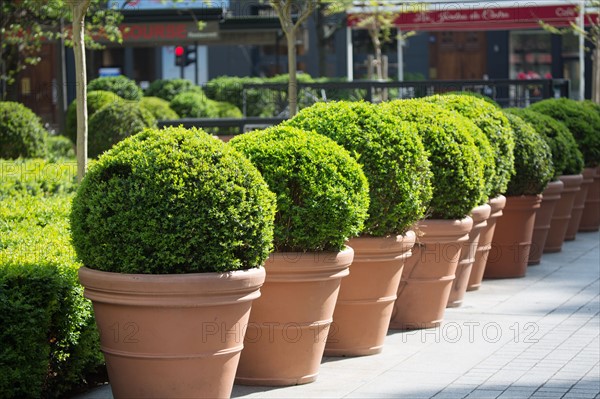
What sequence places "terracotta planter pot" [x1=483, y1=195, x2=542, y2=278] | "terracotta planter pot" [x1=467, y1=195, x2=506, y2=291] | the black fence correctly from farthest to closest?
the black fence
"terracotta planter pot" [x1=483, y1=195, x2=542, y2=278]
"terracotta planter pot" [x1=467, y1=195, x2=506, y2=291]

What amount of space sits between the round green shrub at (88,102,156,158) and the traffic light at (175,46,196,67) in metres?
20.6

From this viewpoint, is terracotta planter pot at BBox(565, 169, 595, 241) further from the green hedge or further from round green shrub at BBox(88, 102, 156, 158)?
the green hedge

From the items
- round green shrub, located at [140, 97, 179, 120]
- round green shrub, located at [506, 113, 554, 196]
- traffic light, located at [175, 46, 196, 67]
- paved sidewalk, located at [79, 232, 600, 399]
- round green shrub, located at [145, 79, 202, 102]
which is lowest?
paved sidewalk, located at [79, 232, 600, 399]

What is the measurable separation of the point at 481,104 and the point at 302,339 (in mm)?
4294

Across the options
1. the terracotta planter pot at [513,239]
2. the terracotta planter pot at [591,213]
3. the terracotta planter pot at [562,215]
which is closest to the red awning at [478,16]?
the terracotta planter pot at [591,213]

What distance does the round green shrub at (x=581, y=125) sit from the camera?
13.6 m

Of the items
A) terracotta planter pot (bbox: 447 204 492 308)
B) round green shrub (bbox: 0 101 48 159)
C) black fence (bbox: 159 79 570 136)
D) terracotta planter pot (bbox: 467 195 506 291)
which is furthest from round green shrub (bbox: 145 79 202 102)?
terracotta planter pot (bbox: 447 204 492 308)

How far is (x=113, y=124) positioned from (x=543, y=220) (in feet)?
20.8

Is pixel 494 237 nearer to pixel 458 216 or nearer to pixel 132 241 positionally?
pixel 458 216

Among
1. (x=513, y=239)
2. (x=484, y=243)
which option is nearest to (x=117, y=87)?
(x=513, y=239)

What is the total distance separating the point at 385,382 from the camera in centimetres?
659

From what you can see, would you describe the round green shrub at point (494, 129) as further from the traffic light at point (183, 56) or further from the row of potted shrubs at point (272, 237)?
the traffic light at point (183, 56)

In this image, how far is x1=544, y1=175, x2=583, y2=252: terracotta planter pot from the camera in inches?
486

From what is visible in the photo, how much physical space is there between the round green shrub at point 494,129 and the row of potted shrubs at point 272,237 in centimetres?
85
